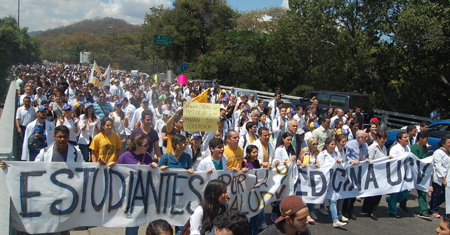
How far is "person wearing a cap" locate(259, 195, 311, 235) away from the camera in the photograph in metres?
2.86

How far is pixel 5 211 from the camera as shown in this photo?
3.64m

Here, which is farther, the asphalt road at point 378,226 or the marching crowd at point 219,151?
the asphalt road at point 378,226

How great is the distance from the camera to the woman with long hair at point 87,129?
23.5 ft

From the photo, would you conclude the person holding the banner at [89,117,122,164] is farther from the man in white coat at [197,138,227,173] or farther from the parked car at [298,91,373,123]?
the parked car at [298,91,373,123]

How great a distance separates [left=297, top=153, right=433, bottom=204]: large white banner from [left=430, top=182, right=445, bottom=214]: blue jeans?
17 cm

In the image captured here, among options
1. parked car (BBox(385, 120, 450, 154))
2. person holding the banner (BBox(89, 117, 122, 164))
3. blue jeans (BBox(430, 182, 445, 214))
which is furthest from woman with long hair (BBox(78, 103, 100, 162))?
parked car (BBox(385, 120, 450, 154))

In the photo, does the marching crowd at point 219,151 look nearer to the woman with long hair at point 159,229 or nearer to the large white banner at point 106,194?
the woman with long hair at point 159,229

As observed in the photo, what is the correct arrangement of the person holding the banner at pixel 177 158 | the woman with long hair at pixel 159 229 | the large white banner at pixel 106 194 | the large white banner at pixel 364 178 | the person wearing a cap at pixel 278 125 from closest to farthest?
the woman with long hair at pixel 159 229 → the large white banner at pixel 106 194 → the person holding the banner at pixel 177 158 → the large white banner at pixel 364 178 → the person wearing a cap at pixel 278 125

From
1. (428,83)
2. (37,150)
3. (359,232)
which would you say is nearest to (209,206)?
(359,232)

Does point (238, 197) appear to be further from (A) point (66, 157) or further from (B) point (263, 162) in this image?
(A) point (66, 157)

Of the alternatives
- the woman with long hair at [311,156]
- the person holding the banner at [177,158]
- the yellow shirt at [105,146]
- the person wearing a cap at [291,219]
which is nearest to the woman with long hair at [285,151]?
the woman with long hair at [311,156]

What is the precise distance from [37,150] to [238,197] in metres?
3.42

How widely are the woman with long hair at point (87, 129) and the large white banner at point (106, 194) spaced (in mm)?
2934

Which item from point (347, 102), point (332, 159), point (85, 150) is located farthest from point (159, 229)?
point (347, 102)
